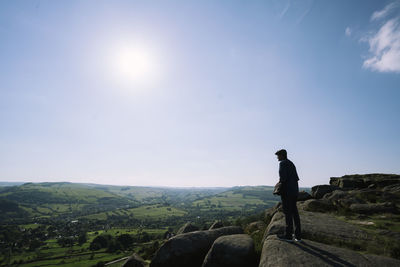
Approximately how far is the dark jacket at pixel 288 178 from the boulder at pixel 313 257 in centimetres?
197

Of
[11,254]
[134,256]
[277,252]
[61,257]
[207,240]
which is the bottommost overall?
[11,254]

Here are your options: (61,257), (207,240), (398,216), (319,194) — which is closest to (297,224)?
(207,240)

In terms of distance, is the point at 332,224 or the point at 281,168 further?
the point at 332,224

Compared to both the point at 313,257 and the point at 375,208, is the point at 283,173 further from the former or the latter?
the point at 375,208

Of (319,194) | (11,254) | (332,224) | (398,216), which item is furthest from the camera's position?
(11,254)

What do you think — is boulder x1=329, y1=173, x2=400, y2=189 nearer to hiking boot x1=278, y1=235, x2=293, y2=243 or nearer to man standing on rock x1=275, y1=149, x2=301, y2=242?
man standing on rock x1=275, y1=149, x2=301, y2=242

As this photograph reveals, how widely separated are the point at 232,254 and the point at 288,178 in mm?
3972

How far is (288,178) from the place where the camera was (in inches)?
328

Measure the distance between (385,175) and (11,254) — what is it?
16853 centimetres

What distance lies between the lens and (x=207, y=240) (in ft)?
33.8

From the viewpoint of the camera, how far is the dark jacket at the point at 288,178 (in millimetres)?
8250

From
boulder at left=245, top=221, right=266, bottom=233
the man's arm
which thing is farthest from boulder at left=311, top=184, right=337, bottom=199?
the man's arm

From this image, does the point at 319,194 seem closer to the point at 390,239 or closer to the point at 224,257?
the point at 390,239

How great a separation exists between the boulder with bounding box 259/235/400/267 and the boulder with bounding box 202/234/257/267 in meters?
0.89
